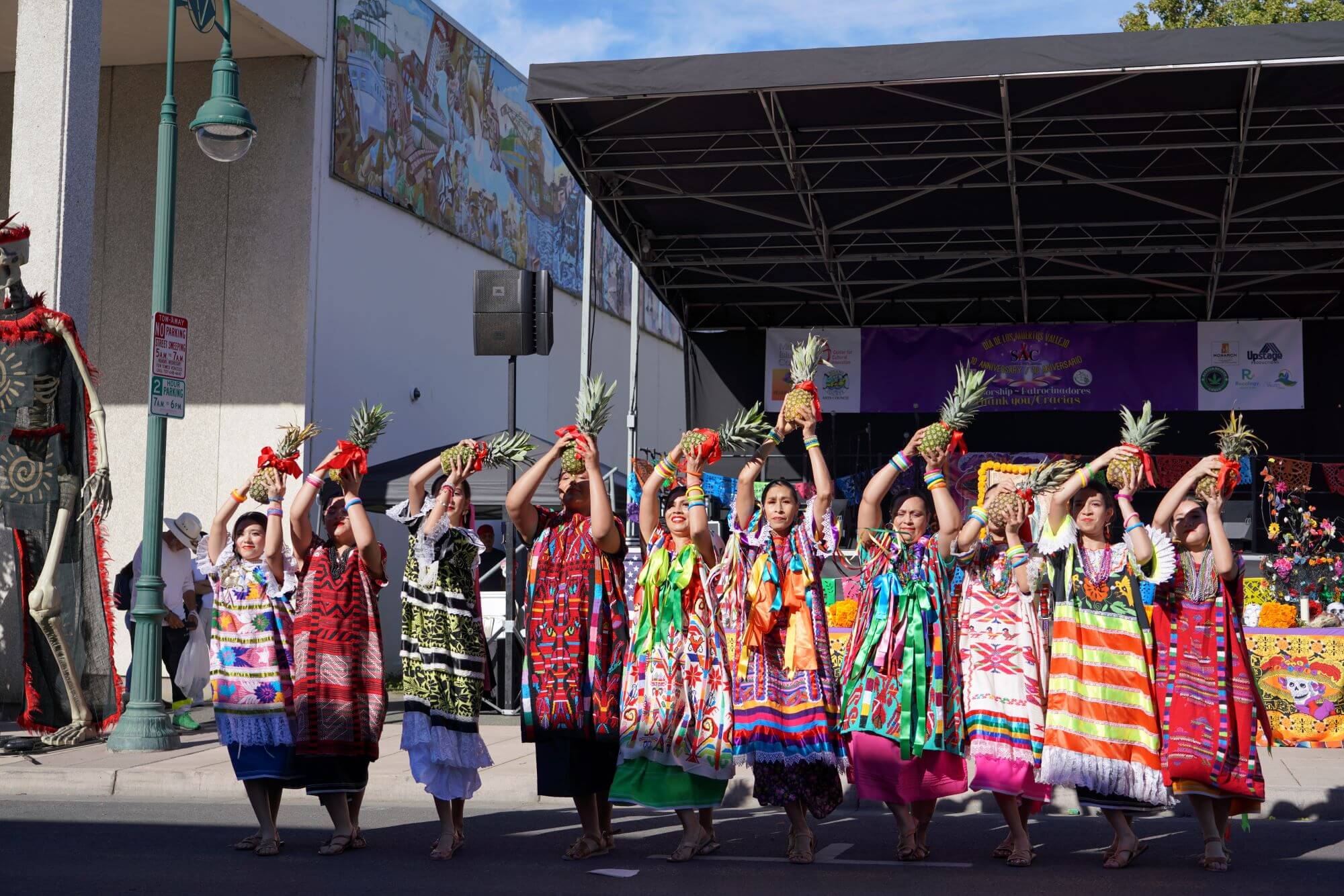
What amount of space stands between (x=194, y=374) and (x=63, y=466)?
17.1 feet

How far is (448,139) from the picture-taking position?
18.6 meters

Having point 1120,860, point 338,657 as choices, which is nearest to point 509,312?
point 338,657

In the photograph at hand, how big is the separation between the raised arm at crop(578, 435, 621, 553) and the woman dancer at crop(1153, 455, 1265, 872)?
2401 millimetres

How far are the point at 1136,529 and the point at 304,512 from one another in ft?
12.2

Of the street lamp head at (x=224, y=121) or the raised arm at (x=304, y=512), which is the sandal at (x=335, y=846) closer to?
the raised arm at (x=304, y=512)

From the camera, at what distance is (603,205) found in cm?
1438

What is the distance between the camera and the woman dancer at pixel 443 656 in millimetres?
6172

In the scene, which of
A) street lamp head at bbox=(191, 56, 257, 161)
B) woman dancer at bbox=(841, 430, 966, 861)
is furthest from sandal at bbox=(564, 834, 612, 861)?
street lamp head at bbox=(191, 56, 257, 161)

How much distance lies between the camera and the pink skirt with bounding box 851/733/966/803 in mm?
6070

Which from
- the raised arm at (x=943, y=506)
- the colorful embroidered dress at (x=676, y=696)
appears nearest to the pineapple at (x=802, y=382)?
the raised arm at (x=943, y=506)

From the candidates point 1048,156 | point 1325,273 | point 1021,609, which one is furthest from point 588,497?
point 1325,273

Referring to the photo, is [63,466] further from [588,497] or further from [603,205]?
[603,205]

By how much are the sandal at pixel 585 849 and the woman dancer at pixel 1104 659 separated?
2.01 m

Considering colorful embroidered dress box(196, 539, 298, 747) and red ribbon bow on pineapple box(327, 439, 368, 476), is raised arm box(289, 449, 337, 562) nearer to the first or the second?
red ribbon bow on pineapple box(327, 439, 368, 476)
